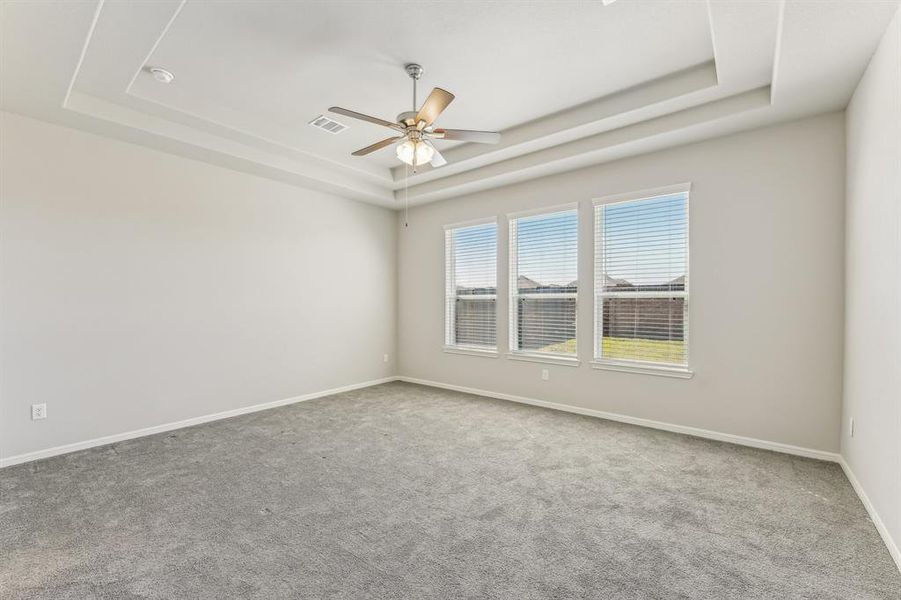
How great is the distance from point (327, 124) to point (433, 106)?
1.78 meters

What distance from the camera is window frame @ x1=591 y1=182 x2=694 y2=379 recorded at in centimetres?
394

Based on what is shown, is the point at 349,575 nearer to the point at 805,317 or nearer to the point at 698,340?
the point at 698,340

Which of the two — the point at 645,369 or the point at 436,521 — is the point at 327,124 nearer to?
the point at 436,521

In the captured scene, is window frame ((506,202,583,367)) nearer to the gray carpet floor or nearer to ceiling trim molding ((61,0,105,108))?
the gray carpet floor

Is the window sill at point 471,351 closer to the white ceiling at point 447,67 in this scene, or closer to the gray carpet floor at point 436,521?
the gray carpet floor at point 436,521

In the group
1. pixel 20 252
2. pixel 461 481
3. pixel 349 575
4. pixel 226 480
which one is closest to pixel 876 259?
pixel 461 481

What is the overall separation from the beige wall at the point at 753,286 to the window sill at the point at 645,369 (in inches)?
2.4

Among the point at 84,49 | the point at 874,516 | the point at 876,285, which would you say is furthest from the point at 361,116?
the point at 874,516

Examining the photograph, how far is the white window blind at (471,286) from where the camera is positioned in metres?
5.57

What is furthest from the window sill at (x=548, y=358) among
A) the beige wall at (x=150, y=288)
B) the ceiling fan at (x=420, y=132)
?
the ceiling fan at (x=420, y=132)

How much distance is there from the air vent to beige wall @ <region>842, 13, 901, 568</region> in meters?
3.93

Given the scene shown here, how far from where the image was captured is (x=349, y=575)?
1928mm

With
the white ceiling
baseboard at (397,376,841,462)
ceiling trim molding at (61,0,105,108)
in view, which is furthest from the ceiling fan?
baseboard at (397,376,841,462)

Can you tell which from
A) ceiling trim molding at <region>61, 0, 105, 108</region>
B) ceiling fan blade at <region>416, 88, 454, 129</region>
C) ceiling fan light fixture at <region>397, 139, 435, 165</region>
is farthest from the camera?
ceiling fan light fixture at <region>397, 139, 435, 165</region>
